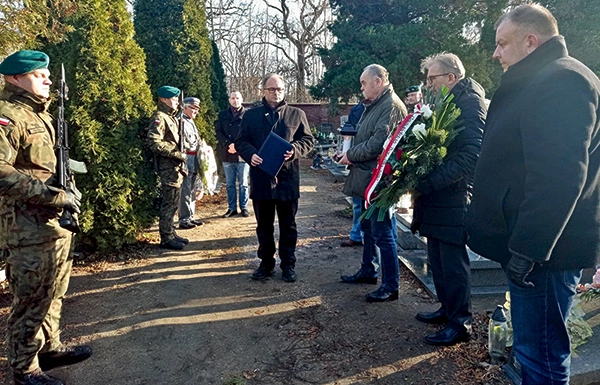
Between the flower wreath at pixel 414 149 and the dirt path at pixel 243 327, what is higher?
the flower wreath at pixel 414 149

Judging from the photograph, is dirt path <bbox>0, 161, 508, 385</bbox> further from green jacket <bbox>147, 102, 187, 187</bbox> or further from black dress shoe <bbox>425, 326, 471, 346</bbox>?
green jacket <bbox>147, 102, 187, 187</bbox>

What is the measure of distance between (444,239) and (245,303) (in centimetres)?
202

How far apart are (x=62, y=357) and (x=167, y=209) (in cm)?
280

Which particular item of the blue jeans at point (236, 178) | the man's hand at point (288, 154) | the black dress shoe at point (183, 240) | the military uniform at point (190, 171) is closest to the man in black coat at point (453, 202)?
the man's hand at point (288, 154)

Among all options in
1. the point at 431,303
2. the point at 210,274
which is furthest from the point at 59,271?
the point at 431,303

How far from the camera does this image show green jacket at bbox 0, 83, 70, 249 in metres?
2.53

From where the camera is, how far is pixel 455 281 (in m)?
3.23

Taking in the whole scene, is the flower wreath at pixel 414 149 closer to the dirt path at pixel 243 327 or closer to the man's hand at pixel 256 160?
the dirt path at pixel 243 327

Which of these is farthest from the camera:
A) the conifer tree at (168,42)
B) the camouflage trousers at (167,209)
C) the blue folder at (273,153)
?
the conifer tree at (168,42)

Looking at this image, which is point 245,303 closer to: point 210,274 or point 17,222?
point 210,274

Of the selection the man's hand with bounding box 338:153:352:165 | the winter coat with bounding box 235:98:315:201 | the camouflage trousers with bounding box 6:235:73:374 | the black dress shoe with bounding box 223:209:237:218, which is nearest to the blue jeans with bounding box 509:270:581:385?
the man's hand with bounding box 338:153:352:165

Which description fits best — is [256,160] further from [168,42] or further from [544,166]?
[168,42]

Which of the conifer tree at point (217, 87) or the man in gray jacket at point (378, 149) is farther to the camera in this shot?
the conifer tree at point (217, 87)

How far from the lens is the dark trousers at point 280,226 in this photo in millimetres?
4586
